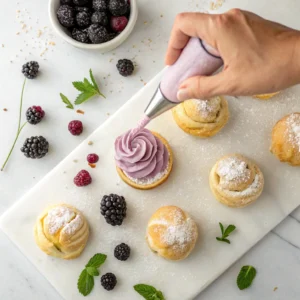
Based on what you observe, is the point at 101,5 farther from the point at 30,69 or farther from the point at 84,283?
the point at 84,283

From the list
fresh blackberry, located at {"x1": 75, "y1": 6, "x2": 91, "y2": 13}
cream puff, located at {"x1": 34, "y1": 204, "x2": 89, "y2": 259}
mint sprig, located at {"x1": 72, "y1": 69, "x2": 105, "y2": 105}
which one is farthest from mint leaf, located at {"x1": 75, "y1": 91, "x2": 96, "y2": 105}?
cream puff, located at {"x1": 34, "y1": 204, "x2": 89, "y2": 259}

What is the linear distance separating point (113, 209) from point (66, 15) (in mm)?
837

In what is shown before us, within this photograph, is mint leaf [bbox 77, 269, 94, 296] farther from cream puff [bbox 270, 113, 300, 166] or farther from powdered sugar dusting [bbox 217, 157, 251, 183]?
cream puff [bbox 270, 113, 300, 166]

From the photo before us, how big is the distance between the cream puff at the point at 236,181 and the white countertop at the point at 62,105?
0.25 meters

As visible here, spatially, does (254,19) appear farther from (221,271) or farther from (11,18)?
(11,18)

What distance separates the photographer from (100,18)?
216cm

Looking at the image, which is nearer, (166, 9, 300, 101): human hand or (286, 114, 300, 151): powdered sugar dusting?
(166, 9, 300, 101): human hand

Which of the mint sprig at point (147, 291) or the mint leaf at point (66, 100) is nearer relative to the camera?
the mint sprig at point (147, 291)

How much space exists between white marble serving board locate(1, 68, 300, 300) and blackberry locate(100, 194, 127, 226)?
0.24 feet

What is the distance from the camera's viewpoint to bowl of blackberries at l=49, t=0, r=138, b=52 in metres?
2.16

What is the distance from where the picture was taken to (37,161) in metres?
2.27

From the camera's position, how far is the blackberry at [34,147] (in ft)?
7.24


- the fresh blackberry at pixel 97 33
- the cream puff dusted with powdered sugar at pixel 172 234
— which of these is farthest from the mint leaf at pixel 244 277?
the fresh blackberry at pixel 97 33

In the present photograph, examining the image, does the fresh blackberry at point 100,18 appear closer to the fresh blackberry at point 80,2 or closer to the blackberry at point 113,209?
the fresh blackberry at point 80,2
